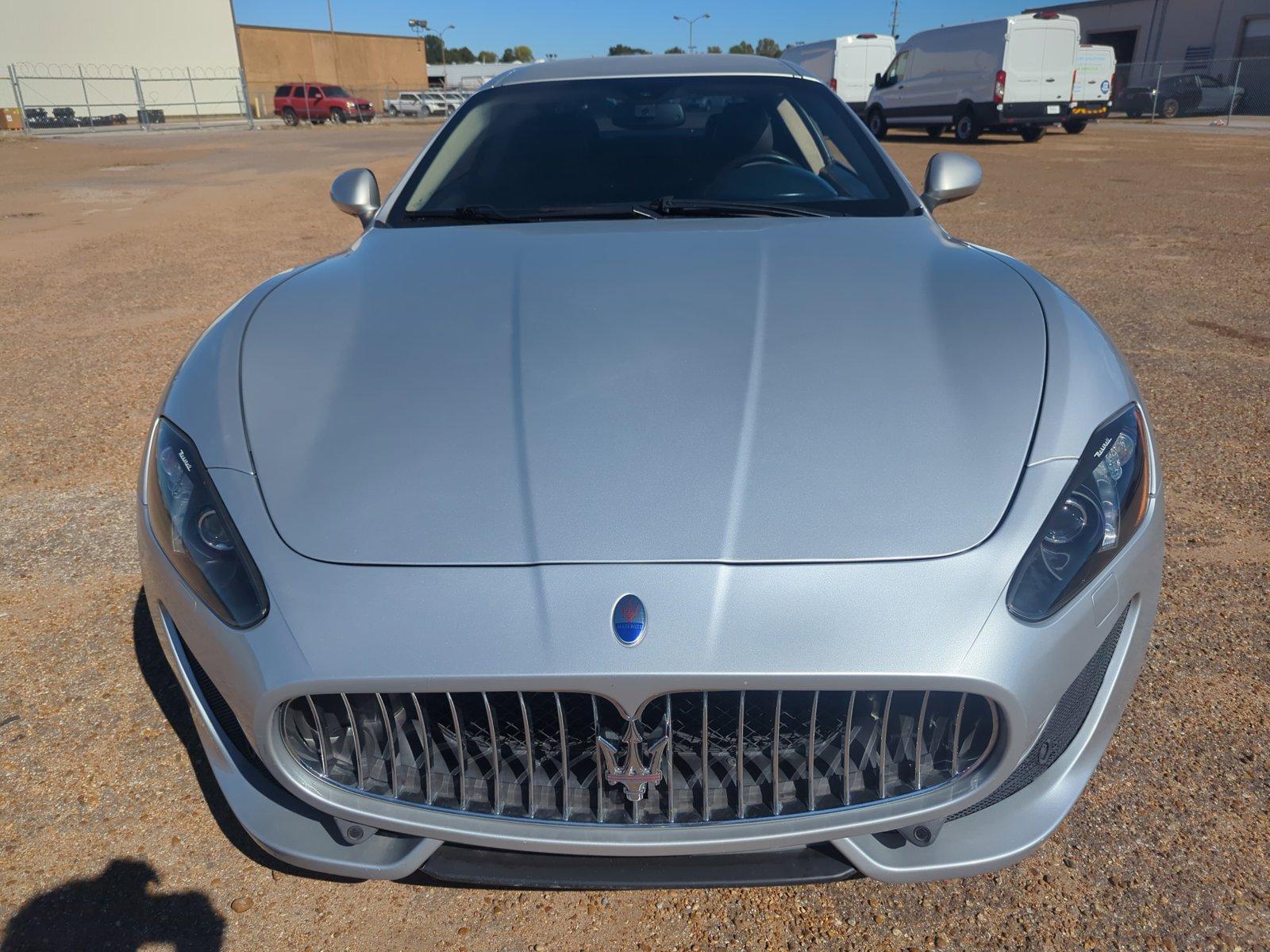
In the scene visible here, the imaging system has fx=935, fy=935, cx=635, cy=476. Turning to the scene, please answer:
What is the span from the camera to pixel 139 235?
8.74 meters

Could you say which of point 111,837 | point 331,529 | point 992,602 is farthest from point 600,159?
point 111,837

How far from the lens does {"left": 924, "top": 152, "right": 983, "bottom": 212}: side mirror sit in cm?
288

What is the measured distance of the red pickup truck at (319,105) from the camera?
127 feet

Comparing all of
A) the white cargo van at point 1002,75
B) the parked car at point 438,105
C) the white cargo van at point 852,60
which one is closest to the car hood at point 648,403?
the white cargo van at point 1002,75

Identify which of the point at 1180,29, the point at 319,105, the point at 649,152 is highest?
the point at 1180,29

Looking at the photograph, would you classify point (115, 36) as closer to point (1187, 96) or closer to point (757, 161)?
point (1187, 96)

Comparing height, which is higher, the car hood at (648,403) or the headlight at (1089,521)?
the car hood at (648,403)

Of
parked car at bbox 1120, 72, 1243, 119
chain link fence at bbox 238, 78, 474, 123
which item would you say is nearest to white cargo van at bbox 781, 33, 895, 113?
parked car at bbox 1120, 72, 1243, 119

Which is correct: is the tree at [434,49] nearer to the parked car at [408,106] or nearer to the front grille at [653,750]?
the parked car at [408,106]

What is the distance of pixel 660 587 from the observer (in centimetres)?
136

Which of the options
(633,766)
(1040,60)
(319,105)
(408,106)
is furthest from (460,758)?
(408,106)

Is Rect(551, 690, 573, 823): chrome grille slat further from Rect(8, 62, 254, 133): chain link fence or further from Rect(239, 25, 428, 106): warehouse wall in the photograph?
Rect(239, 25, 428, 106): warehouse wall

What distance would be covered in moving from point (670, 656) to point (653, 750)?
0.15 m

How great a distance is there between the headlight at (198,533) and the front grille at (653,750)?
0.61 feet
